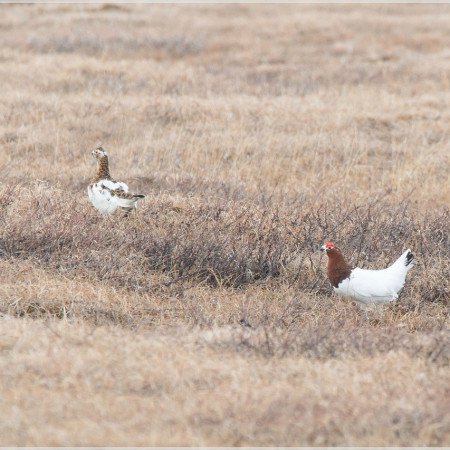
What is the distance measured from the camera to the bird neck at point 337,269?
233 inches

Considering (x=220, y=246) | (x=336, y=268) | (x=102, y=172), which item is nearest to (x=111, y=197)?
(x=102, y=172)

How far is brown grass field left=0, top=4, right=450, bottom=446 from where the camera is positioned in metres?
3.72

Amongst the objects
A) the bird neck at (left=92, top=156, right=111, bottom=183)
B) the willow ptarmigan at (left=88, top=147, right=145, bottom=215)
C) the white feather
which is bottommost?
the white feather

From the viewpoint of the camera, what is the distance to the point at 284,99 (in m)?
12.6

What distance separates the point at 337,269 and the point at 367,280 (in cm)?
27

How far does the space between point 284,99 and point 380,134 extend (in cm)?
206

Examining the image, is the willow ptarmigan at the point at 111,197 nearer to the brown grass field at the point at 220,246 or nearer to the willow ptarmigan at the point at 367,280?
the brown grass field at the point at 220,246

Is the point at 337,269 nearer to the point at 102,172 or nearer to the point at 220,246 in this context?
the point at 220,246

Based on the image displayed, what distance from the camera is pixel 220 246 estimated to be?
6609 mm

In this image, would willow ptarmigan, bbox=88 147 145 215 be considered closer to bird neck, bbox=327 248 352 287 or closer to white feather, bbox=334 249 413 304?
bird neck, bbox=327 248 352 287

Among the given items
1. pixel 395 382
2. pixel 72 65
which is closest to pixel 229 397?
pixel 395 382

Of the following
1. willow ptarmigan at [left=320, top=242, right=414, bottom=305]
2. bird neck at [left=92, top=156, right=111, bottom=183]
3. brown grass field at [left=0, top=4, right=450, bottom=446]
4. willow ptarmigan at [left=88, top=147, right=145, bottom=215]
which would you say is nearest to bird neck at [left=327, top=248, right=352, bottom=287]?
willow ptarmigan at [left=320, top=242, right=414, bottom=305]

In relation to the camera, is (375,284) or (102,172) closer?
(375,284)

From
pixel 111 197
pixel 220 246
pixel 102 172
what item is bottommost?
pixel 220 246
